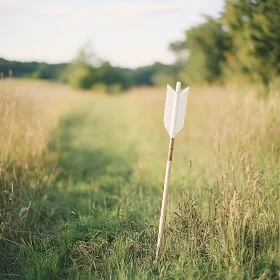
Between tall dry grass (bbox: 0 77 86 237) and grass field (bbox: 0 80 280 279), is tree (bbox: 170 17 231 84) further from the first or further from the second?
tall dry grass (bbox: 0 77 86 237)

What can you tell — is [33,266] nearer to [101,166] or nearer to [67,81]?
[101,166]

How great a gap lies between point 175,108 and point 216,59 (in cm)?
2399

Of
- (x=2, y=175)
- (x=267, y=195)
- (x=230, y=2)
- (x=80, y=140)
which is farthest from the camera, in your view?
(x=230, y=2)

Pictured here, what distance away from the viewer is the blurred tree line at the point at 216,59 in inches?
348

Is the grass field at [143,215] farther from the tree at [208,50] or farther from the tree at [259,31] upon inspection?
the tree at [208,50]

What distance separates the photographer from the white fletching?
3.01 m

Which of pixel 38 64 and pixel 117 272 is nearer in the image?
pixel 117 272

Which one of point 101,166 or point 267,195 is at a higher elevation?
point 267,195

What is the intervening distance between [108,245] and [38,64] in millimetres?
4291

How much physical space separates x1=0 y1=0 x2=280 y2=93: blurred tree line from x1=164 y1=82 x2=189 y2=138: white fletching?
10.2 feet

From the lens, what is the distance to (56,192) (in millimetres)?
4984

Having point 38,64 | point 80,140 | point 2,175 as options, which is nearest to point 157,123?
point 80,140

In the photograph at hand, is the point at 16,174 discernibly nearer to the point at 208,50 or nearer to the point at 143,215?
the point at 143,215

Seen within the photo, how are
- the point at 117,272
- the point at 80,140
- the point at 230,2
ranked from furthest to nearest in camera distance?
the point at 230,2
the point at 80,140
the point at 117,272
